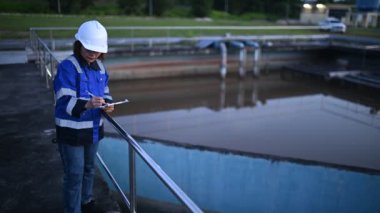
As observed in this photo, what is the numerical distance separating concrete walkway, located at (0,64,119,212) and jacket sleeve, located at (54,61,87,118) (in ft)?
3.17

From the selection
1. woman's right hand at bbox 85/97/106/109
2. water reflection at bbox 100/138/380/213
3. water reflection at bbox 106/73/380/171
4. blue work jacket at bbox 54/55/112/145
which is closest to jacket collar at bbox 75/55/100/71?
blue work jacket at bbox 54/55/112/145

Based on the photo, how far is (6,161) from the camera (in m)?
3.53

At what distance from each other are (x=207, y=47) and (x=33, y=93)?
1120 cm

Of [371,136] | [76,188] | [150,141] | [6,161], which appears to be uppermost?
[76,188]

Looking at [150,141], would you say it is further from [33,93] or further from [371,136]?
[371,136]

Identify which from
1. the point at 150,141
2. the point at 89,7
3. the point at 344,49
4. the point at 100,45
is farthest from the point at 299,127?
the point at 344,49

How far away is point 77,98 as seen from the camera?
2072 millimetres

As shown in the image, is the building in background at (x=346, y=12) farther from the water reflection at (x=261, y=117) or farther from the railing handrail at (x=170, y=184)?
the railing handrail at (x=170, y=184)

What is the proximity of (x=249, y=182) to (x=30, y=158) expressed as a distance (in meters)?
3.52

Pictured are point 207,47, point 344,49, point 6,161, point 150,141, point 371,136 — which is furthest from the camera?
point 344,49

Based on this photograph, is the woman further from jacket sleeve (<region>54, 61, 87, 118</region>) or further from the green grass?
the green grass

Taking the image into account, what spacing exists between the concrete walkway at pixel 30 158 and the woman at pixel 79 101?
0.58 m

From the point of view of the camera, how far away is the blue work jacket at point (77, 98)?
6.81ft

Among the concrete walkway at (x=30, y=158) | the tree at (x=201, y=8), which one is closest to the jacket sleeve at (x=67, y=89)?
the concrete walkway at (x=30, y=158)
